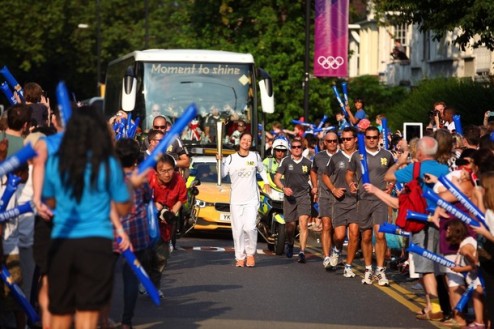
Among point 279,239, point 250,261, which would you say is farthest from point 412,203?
point 279,239

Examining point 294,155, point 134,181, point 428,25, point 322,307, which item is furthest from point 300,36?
point 134,181

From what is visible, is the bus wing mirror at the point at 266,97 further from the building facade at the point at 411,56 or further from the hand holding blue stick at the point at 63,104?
the hand holding blue stick at the point at 63,104

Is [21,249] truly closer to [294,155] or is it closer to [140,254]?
[140,254]

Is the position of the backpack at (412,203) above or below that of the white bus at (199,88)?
below

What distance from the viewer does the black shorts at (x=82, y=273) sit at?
339 inches

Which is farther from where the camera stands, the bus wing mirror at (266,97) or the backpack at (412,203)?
the bus wing mirror at (266,97)

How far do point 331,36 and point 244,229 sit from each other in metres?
14.5

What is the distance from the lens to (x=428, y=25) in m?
25.6

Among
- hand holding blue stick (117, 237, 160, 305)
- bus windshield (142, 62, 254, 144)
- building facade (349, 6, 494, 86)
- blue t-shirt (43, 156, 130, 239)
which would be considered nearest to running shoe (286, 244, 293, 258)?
bus windshield (142, 62, 254, 144)

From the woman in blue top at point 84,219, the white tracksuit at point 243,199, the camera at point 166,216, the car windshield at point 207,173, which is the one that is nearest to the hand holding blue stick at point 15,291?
the woman in blue top at point 84,219

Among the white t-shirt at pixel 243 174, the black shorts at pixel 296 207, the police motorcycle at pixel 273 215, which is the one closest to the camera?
the white t-shirt at pixel 243 174

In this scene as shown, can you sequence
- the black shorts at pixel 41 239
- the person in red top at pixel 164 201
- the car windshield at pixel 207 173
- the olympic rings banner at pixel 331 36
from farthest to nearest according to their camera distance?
the olympic rings banner at pixel 331 36, the car windshield at pixel 207 173, the person in red top at pixel 164 201, the black shorts at pixel 41 239

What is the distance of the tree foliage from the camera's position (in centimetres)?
2417

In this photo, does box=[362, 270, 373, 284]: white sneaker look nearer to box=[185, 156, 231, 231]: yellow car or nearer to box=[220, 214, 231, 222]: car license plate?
box=[185, 156, 231, 231]: yellow car
